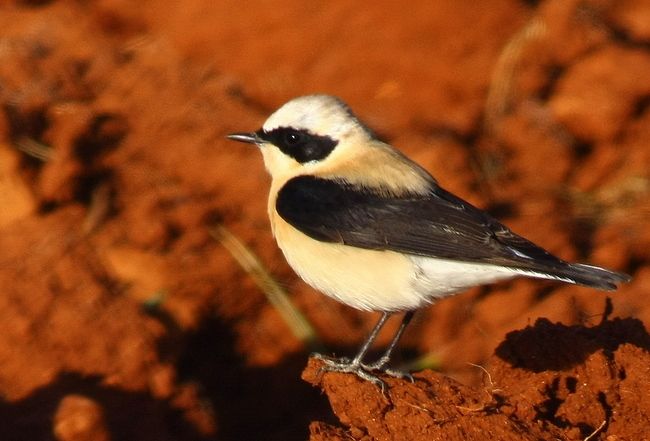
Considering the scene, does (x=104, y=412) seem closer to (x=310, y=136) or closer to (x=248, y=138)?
(x=248, y=138)

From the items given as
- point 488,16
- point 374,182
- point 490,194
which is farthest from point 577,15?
point 374,182

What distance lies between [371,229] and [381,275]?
0.32m

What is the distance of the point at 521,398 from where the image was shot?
6.40 m

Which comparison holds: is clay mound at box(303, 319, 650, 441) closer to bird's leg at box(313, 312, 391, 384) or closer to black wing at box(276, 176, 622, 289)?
bird's leg at box(313, 312, 391, 384)

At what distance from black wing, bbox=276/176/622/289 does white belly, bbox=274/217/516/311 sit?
6 cm

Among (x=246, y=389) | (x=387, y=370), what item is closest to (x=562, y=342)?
(x=387, y=370)

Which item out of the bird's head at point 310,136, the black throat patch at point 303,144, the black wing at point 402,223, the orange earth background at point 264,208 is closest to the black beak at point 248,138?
the bird's head at point 310,136

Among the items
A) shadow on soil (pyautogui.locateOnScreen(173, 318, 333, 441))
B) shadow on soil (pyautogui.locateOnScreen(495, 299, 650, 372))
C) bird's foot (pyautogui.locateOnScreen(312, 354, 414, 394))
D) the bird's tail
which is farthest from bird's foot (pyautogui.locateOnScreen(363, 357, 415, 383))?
shadow on soil (pyautogui.locateOnScreen(173, 318, 333, 441))

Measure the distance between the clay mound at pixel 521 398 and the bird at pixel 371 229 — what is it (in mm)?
248

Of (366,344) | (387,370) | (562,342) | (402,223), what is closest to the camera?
(562,342)

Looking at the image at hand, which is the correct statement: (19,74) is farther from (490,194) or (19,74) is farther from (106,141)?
(490,194)

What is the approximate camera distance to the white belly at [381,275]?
6996 millimetres

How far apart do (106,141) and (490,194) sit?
3655mm

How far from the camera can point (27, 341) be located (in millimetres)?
8938
